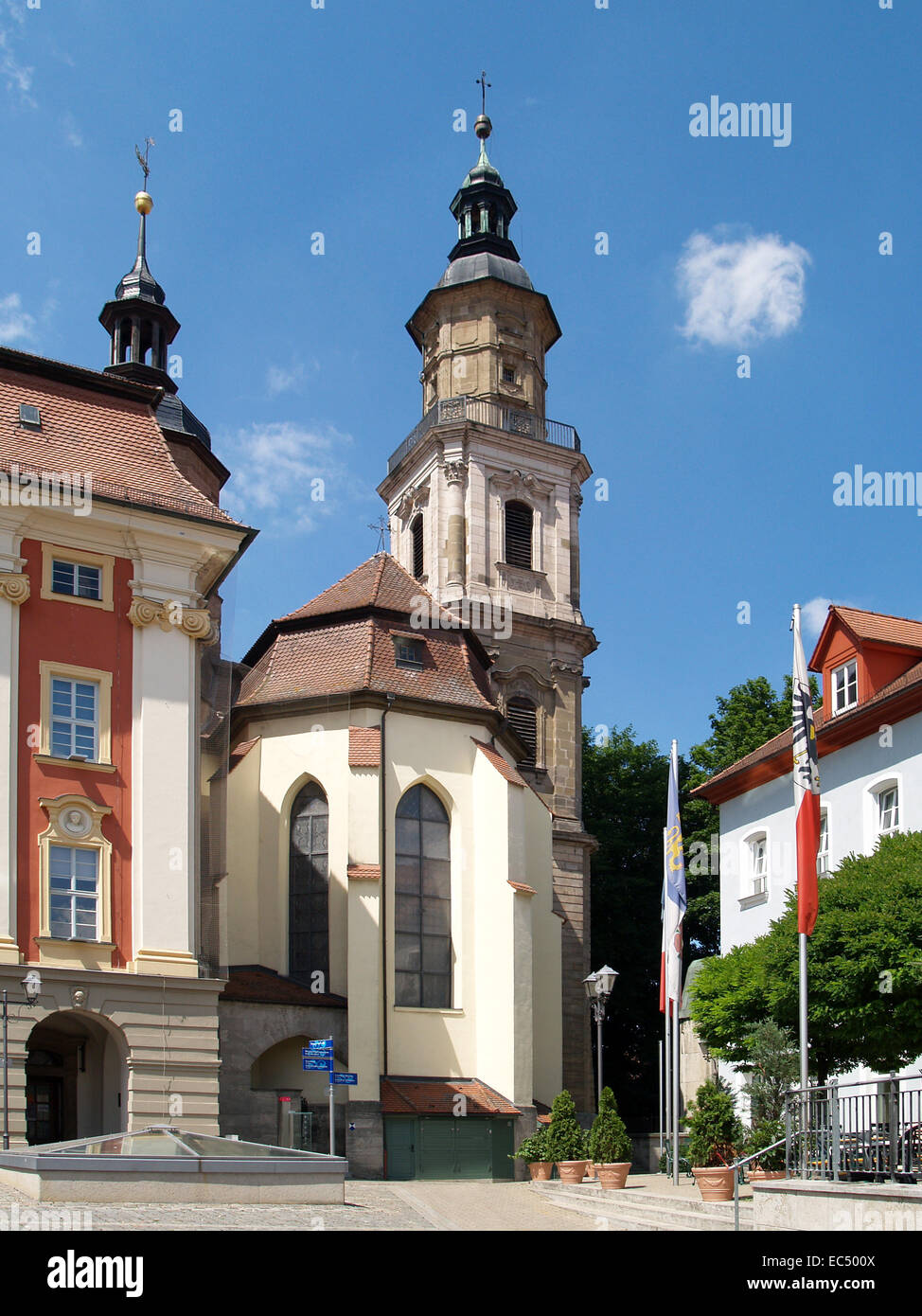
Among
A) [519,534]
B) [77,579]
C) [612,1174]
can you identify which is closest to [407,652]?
[77,579]

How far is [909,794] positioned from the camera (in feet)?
90.5

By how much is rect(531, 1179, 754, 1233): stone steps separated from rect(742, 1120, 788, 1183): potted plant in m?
1.15

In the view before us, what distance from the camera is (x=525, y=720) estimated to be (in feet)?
158

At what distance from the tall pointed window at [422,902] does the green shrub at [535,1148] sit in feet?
15.7

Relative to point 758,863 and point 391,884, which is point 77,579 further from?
point 758,863

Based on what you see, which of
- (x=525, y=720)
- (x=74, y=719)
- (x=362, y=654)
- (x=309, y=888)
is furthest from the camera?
(x=525, y=720)

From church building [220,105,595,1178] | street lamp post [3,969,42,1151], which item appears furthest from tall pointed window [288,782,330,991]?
street lamp post [3,969,42,1151]

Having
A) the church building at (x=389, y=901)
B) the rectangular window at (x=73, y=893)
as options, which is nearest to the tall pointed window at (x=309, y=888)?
the church building at (x=389, y=901)

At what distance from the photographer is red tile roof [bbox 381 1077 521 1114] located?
102 ft

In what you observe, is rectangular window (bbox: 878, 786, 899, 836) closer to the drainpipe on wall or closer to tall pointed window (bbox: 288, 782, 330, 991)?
the drainpipe on wall

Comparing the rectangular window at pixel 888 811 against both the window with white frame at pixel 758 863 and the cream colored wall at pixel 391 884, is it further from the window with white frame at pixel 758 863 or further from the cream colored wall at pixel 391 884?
the cream colored wall at pixel 391 884

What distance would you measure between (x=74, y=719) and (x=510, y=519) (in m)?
26.5
